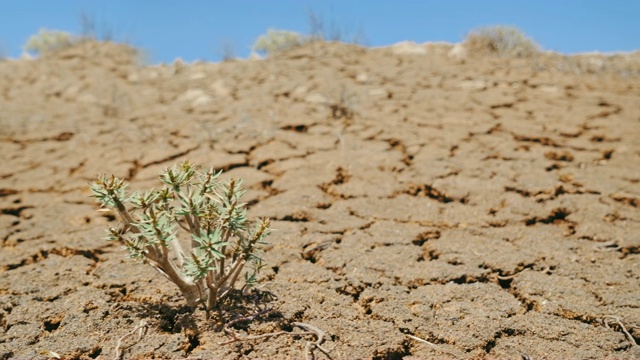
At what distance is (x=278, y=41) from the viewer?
6504 millimetres

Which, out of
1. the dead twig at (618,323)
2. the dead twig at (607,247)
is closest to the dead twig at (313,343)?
the dead twig at (618,323)

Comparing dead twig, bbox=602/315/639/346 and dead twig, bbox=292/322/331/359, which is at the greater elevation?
dead twig, bbox=292/322/331/359

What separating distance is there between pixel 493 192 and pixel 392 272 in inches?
40.2

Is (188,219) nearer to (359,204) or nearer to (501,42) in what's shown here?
(359,204)

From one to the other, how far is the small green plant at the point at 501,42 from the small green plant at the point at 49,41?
5391 millimetres

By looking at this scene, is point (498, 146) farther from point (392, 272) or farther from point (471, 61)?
point (471, 61)

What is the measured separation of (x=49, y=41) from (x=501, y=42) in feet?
22.4

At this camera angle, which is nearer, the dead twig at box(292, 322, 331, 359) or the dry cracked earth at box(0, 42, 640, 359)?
the dead twig at box(292, 322, 331, 359)

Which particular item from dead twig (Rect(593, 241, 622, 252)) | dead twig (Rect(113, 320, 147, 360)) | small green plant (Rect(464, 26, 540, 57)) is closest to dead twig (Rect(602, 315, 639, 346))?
dead twig (Rect(593, 241, 622, 252))

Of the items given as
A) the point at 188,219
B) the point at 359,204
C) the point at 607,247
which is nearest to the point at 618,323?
the point at 607,247

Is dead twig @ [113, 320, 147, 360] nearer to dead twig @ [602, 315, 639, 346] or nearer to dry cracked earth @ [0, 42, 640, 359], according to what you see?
Answer: dry cracked earth @ [0, 42, 640, 359]

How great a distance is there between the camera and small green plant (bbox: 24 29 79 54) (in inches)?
250

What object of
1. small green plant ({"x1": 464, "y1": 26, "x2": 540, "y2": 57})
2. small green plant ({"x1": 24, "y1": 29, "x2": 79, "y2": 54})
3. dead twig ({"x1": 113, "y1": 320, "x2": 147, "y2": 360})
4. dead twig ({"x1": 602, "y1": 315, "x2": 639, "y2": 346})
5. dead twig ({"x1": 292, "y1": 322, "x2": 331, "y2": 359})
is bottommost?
dead twig ({"x1": 602, "y1": 315, "x2": 639, "y2": 346})

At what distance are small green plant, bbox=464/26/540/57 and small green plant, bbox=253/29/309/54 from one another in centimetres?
206
